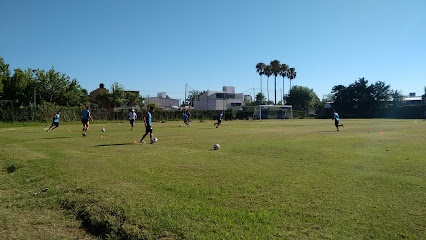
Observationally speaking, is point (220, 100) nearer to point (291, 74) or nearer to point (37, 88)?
point (291, 74)

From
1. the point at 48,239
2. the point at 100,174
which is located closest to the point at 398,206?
the point at 48,239

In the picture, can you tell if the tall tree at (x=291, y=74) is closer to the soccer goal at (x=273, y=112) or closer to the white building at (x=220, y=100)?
the white building at (x=220, y=100)

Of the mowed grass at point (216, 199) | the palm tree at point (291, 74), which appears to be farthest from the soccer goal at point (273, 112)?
the mowed grass at point (216, 199)

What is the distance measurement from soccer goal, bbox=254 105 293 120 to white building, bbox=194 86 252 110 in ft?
92.0

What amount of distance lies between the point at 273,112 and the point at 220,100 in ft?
118

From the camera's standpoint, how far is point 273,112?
7888 cm

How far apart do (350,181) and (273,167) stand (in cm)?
251

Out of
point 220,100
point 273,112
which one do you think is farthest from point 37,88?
point 220,100

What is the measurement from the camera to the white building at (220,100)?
112m

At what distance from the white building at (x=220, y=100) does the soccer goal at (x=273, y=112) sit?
28.0 metres

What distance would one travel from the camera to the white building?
367 feet

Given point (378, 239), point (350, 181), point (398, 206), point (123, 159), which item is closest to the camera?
point (378, 239)

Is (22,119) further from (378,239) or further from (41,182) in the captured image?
(378,239)

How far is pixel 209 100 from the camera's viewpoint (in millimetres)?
112812
